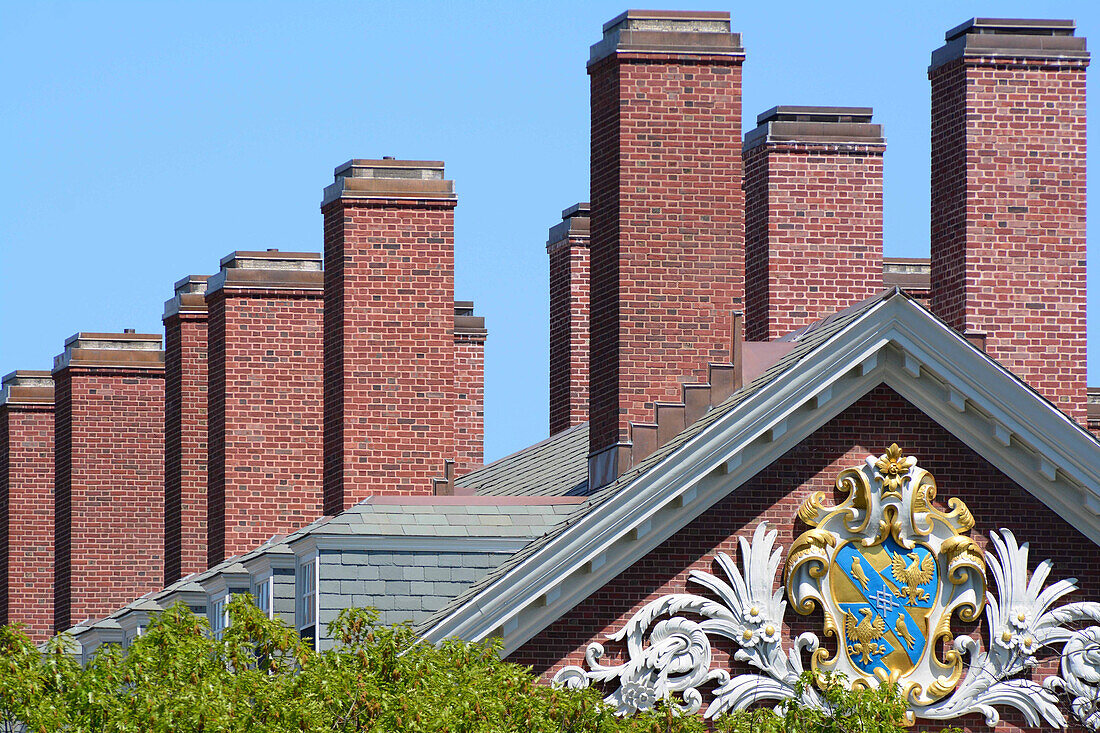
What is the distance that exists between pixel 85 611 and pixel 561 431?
7151 millimetres

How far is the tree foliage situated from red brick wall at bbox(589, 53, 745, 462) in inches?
235

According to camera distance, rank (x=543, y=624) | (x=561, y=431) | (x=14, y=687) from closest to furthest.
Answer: (x=14, y=687) → (x=543, y=624) → (x=561, y=431)

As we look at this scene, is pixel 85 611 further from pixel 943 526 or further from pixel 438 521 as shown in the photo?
pixel 943 526

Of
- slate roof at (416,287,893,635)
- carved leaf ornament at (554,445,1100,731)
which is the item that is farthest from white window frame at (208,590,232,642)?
carved leaf ornament at (554,445,1100,731)

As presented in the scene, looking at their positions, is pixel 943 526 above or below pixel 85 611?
above

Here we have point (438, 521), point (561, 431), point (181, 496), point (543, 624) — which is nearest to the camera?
point (543, 624)

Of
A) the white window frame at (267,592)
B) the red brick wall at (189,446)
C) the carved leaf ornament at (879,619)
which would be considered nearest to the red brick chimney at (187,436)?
the red brick wall at (189,446)

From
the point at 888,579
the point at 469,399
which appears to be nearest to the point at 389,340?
the point at 888,579

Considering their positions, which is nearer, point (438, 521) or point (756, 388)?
point (756, 388)

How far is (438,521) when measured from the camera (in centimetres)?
2491

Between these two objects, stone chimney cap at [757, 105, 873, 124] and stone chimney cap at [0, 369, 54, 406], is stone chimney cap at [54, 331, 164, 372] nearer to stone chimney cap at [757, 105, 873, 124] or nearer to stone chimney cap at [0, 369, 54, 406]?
stone chimney cap at [0, 369, 54, 406]

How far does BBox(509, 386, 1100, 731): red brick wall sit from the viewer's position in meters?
22.1

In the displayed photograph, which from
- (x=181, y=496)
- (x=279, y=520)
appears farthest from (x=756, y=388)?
(x=181, y=496)

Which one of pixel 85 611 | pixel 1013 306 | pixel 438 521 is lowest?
pixel 85 611
